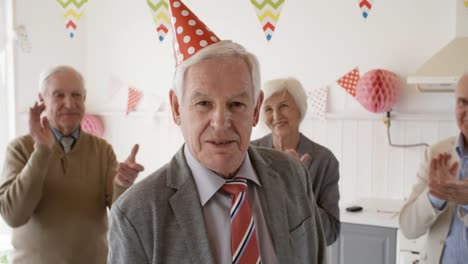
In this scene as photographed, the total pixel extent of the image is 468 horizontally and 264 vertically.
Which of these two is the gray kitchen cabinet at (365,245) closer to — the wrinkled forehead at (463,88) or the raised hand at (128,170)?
the wrinkled forehead at (463,88)

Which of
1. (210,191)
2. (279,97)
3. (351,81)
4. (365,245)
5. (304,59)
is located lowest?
(365,245)

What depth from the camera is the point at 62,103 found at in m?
1.91

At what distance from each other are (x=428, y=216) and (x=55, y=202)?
1.44 m

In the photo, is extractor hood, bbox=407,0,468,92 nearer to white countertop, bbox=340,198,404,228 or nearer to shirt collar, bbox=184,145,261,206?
white countertop, bbox=340,198,404,228

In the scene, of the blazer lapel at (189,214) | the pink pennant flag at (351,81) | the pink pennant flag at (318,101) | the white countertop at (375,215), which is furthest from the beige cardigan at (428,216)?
the pink pennant flag at (318,101)

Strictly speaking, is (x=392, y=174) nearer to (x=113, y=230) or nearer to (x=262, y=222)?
(x=262, y=222)

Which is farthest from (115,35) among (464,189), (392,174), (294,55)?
(464,189)

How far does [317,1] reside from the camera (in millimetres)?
3670

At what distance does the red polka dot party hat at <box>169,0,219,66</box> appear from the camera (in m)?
1.06

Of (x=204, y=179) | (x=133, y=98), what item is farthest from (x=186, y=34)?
(x=133, y=98)

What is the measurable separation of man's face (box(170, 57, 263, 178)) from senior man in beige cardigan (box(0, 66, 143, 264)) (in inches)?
30.7

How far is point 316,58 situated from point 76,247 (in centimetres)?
249

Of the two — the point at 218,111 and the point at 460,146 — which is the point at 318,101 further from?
the point at 218,111

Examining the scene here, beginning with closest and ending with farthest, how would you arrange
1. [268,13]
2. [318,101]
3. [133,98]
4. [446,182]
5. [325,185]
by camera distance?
[446,182] < [325,185] < [268,13] < [318,101] < [133,98]
